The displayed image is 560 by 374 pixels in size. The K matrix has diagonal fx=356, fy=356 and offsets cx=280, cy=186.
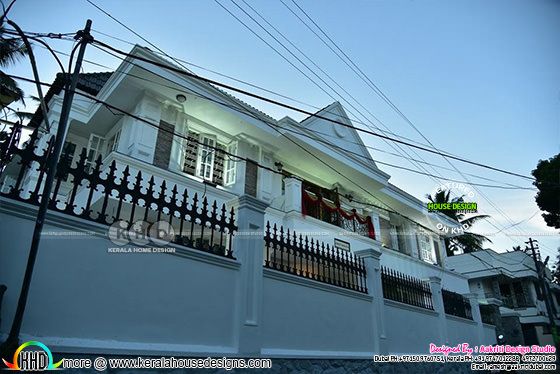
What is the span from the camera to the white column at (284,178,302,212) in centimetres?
1310

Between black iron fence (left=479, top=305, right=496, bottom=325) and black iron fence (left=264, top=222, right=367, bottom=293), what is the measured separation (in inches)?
369

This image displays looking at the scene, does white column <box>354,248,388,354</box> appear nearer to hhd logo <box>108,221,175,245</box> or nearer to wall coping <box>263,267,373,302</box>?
wall coping <box>263,267,373,302</box>

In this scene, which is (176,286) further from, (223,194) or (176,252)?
(223,194)

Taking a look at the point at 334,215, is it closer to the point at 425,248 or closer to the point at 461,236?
the point at 425,248

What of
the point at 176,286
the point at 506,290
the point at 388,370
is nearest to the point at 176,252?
the point at 176,286

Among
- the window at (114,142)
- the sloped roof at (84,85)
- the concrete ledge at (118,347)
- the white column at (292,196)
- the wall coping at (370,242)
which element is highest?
the sloped roof at (84,85)

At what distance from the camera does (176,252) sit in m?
4.94

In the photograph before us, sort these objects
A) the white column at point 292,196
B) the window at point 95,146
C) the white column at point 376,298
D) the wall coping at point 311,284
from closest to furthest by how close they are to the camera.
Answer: the wall coping at point 311,284, the white column at point 376,298, the window at point 95,146, the white column at point 292,196

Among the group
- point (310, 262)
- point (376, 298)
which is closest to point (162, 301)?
point (310, 262)

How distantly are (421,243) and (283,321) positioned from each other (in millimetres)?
17011

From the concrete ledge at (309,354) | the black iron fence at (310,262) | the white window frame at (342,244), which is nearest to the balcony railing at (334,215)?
the white window frame at (342,244)

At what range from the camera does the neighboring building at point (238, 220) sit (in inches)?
181

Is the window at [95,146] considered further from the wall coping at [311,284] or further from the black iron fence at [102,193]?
the wall coping at [311,284]

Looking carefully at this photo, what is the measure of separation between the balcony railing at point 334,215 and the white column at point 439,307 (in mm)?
4695
